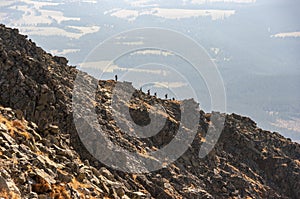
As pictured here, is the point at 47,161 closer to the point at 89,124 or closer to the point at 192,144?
the point at 89,124

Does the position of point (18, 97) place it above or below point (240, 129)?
below

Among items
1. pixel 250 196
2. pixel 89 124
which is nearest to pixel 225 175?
pixel 250 196

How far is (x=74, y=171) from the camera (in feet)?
116

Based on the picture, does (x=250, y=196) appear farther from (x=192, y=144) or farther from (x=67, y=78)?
(x=67, y=78)

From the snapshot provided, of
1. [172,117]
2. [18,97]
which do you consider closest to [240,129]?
[172,117]

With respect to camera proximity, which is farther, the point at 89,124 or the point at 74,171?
the point at 89,124

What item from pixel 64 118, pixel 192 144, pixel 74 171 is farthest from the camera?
pixel 192 144

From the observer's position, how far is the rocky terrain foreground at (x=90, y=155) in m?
30.8

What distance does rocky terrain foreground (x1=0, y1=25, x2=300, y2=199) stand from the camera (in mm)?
30781

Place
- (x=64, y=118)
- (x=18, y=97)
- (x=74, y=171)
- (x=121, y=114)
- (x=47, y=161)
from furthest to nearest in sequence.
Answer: (x=121, y=114), (x=64, y=118), (x=18, y=97), (x=74, y=171), (x=47, y=161)

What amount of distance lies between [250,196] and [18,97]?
38284mm

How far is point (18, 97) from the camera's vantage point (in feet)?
164

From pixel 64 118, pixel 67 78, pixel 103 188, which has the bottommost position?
pixel 103 188

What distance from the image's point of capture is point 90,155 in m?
51.3
